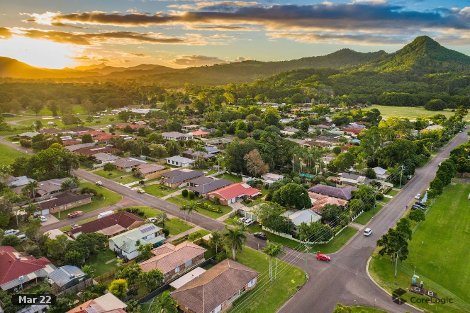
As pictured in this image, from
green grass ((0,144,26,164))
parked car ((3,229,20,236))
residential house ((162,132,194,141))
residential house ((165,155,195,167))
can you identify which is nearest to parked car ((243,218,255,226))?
parked car ((3,229,20,236))

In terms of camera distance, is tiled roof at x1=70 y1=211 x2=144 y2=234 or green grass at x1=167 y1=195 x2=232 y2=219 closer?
tiled roof at x1=70 y1=211 x2=144 y2=234

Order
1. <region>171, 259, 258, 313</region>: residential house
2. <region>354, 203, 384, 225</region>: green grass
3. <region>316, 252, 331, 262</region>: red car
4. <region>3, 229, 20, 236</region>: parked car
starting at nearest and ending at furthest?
<region>171, 259, 258, 313</region>: residential house < <region>316, 252, 331, 262</region>: red car < <region>3, 229, 20, 236</region>: parked car < <region>354, 203, 384, 225</region>: green grass

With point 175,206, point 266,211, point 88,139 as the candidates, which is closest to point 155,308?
point 266,211

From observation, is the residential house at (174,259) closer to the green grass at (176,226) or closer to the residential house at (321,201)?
the green grass at (176,226)

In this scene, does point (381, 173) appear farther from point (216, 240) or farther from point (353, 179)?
point (216, 240)

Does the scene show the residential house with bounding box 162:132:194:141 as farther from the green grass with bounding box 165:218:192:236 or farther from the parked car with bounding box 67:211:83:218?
the green grass with bounding box 165:218:192:236

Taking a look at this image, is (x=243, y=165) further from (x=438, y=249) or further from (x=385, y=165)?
(x=438, y=249)

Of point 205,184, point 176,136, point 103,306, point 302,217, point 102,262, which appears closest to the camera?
point 103,306

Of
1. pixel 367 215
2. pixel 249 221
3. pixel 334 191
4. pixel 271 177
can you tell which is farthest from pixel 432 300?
pixel 271 177
